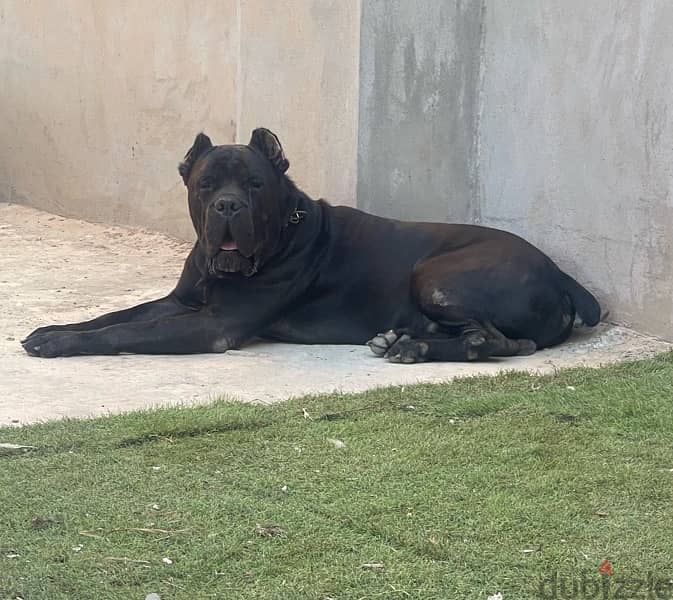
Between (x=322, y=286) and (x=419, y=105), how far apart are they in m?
1.48

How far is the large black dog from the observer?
5.63 metres

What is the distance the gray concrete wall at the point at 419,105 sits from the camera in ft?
22.1

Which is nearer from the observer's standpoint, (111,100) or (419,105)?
(419,105)

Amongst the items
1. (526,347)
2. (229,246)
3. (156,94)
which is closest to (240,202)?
(229,246)

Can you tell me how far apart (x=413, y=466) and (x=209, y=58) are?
5242 mm

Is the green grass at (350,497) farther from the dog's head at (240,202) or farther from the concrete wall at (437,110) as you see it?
the concrete wall at (437,110)

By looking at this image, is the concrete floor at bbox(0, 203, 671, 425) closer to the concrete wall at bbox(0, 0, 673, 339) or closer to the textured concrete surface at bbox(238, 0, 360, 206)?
the concrete wall at bbox(0, 0, 673, 339)

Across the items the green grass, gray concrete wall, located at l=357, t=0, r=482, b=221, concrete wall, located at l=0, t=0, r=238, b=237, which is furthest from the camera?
concrete wall, located at l=0, t=0, r=238, b=237

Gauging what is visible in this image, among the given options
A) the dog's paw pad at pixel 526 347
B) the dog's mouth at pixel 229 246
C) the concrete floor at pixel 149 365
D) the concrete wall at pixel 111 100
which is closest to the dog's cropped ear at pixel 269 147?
the dog's mouth at pixel 229 246

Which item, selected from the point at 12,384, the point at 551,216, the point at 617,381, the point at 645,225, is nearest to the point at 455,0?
the point at 551,216

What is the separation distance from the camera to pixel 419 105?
6852mm

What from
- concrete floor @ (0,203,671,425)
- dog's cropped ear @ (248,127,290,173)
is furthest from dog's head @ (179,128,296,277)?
concrete floor @ (0,203,671,425)

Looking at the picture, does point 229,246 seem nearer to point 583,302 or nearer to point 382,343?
point 382,343

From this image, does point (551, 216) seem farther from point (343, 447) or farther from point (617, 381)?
point (343, 447)
